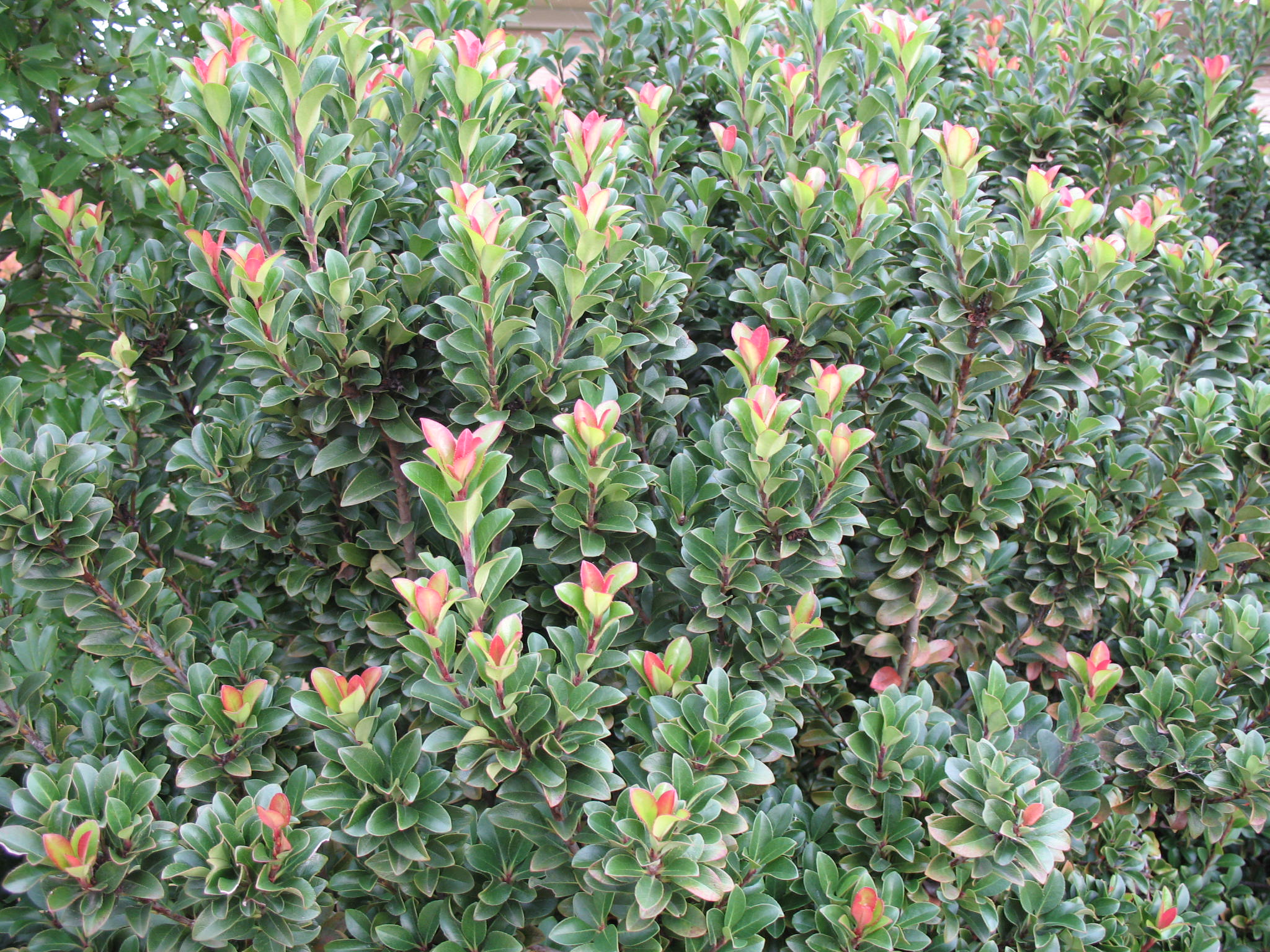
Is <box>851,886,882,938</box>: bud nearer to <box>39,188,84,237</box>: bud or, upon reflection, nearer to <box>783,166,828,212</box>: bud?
<box>783,166,828,212</box>: bud

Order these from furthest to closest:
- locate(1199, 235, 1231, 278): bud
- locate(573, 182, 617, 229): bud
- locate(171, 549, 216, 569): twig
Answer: locate(1199, 235, 1231, 278): bud
locate(171, 549, 216, 569): twig
locate(573, 182, 617, 229): bud

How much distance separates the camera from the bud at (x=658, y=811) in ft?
4.39

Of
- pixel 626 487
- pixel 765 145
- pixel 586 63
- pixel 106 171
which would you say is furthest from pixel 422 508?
pixel 106 171

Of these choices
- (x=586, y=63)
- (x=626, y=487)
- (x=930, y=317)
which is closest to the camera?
(x=626, y=487)

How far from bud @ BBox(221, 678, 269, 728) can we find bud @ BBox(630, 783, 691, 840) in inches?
30.3

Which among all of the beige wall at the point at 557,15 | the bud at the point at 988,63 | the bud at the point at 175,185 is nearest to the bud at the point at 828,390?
the bud at the point at 175,185

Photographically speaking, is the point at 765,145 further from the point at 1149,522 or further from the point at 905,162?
the point at 1149,522

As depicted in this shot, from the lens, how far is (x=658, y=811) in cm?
136

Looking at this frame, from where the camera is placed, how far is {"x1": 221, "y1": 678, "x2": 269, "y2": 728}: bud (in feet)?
5.41

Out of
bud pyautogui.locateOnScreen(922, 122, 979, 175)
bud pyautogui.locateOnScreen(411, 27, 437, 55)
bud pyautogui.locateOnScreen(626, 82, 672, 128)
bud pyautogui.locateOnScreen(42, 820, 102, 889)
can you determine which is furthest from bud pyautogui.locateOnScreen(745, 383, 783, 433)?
bud pyautogui.locateOnScreen(42, 820, 102, 889)

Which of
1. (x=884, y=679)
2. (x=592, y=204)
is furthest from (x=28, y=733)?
(x=884, y=679)

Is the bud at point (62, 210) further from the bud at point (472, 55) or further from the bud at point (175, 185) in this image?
the bud at point (472, 55)

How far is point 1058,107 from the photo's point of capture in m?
3.04

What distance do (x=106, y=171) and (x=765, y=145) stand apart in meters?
2.44
